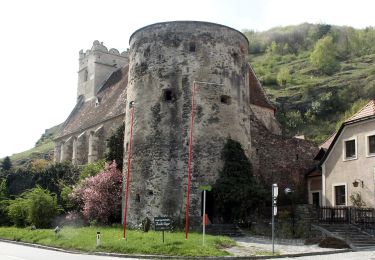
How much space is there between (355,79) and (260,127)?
1963 inches

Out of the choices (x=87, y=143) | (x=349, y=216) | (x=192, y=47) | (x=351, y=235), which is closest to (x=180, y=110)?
(x=192, y=47)

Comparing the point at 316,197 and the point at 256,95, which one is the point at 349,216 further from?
the point at 256,95

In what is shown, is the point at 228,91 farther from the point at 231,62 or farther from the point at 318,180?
the point at 318,180

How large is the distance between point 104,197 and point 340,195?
1451cm

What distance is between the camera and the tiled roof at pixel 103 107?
4322cm

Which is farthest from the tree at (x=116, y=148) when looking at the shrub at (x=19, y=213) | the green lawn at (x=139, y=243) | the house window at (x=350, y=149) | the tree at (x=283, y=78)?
the tree at (x=283, y=78)

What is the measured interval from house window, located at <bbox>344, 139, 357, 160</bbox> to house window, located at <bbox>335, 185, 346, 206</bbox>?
6.02 ft

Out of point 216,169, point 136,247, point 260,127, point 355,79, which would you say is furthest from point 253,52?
point 136,247

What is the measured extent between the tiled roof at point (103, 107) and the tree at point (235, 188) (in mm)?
13889

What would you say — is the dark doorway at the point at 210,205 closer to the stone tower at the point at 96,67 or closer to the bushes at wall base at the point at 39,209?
the bushes at wall base at the point at 39,209

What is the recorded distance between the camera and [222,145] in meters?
28.6

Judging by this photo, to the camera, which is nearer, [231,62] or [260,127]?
[231,62]

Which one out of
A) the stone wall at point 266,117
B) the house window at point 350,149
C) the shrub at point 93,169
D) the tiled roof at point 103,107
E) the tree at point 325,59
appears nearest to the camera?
the house window at point 350,149

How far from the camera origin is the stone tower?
55188mm
